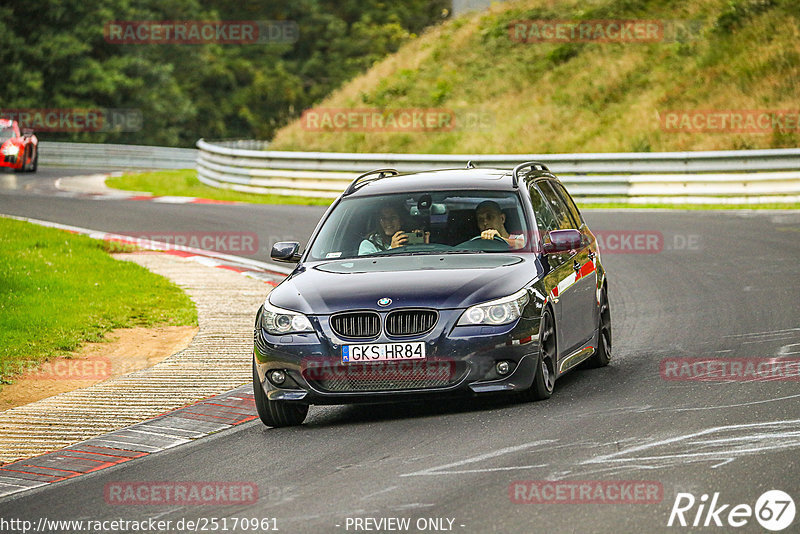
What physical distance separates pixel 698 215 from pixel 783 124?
689 centimetres

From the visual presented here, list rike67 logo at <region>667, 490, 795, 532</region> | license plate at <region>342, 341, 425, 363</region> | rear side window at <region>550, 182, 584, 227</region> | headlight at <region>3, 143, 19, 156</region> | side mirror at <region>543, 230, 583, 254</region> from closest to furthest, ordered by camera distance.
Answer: rike67 logo at <region>667, 490, 795, 532</region>, license plate at <region>342, 341, 425, 363</region>, side mirror at <region>543, 230, 583, 254</region>, rear side window at <region>550, 182, 584, 227</region>, headlight at <region>3, 143, 19, 156</region>

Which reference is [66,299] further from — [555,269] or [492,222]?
[555,269]

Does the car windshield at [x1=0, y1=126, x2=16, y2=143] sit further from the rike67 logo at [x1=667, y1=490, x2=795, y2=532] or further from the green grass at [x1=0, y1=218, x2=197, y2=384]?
the rike67 logo at [x1=667, y1=490, x2=795, y2=532]

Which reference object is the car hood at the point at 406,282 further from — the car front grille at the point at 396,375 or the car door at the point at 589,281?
the car door at the point at 589,281

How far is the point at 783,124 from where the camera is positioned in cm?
2820

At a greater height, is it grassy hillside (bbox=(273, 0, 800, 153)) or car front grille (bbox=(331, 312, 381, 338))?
car front grille (bbox=(331, 312, 381, 338))

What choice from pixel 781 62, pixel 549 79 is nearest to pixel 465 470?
pixel 781 62

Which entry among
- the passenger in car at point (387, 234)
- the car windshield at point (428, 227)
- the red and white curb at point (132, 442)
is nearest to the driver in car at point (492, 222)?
the car windshield at point (428, 227)

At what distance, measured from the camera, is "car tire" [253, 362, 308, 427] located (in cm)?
868

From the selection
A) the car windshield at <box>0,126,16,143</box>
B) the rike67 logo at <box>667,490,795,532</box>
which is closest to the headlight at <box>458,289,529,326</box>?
the rike67 logo at <box>667,490,795,532</box>

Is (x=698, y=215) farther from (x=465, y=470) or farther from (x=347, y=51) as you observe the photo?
(x=347, y=51)

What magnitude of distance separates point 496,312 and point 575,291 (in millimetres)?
1504

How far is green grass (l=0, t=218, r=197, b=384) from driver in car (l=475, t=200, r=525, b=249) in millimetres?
4324

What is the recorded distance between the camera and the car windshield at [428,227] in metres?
9.52
